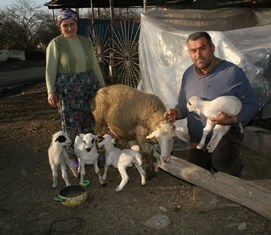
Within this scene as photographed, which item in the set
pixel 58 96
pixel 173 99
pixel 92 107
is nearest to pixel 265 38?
pixel 173 99

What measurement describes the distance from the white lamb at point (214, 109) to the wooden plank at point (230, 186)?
0.30m

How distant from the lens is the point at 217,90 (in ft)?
11.8

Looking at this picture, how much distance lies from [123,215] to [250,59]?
9.48 ft

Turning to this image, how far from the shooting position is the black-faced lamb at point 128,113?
450 cm

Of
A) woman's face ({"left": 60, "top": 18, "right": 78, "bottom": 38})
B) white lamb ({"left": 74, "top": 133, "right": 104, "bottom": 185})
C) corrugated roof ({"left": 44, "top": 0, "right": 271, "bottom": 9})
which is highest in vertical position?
corrugated roof ({"left": 44, "top": 0, "right": 271, "bottom": 9})

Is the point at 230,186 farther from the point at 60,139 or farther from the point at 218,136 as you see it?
the point at 60,139

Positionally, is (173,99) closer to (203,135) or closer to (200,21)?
(203,135)

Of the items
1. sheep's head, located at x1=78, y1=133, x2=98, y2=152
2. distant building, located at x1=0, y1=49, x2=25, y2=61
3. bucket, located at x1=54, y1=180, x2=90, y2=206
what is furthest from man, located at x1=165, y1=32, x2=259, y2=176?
distant building, located at x1=0, y1=49, x2=25, y2=61

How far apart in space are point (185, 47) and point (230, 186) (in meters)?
2.84

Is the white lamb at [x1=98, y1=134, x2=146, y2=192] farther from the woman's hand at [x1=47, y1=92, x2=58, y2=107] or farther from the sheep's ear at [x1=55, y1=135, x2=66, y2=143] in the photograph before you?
the woman's hand at [x1=47, y1=92, x2=58, y2=107]

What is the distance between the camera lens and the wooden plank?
3211mm

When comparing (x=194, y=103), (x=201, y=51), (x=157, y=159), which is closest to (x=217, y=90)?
(x=194, y=103)

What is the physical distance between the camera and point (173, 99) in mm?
5680

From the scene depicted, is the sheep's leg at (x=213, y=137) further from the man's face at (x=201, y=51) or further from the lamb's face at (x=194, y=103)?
the man's face at (x=201, y=51)
